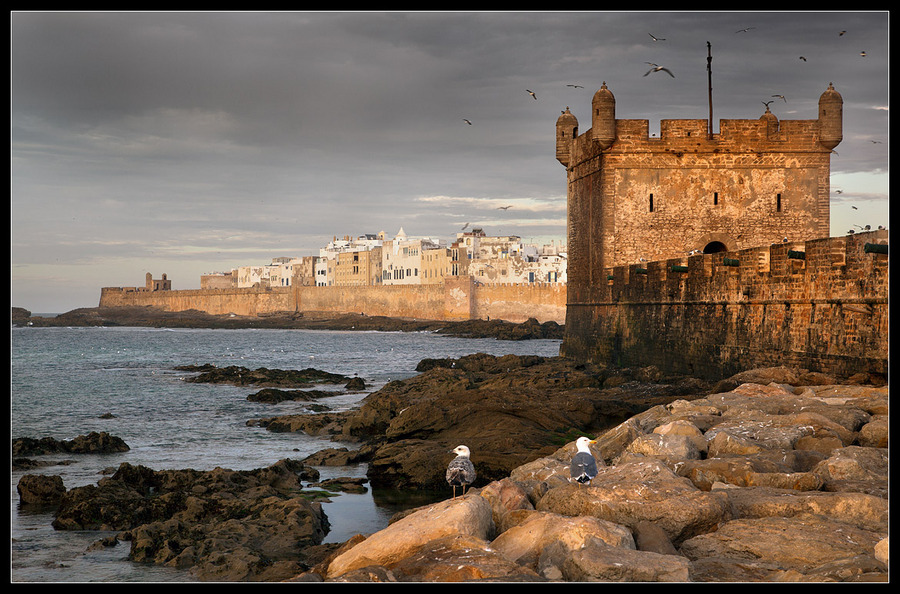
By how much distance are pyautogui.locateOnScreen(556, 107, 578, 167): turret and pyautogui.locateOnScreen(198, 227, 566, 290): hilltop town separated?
58949mm

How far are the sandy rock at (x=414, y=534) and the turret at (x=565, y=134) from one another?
21402mm

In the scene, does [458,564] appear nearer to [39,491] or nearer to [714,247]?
[39,491]

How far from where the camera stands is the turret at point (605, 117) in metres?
22.1

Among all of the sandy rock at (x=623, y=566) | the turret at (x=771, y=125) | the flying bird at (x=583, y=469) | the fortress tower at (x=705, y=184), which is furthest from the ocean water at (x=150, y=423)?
the turret at (x=771, y=125)

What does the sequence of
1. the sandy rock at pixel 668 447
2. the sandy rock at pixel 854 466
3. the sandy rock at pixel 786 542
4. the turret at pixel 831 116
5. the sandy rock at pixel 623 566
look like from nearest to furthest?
the sandy rock at pixel 623 566 → the sandy rock at pixel 786 542 → the sandy rock at pixel 854 466 → the sandy rock at pixel 668 447 → the turret at pixel 831 116

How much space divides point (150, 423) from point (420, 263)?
78371 mm

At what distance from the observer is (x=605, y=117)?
22.2 m

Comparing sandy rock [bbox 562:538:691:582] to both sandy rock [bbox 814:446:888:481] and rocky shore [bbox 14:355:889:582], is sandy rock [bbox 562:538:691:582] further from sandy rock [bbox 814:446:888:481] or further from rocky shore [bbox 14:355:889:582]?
sandy rock [bbox 814:446:888:481]

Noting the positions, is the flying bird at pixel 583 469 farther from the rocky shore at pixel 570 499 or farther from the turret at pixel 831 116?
the turret at pixel 831 116

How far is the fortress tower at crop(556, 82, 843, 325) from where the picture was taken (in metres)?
22.4

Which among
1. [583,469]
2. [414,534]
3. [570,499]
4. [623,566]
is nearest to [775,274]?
[583,469]
